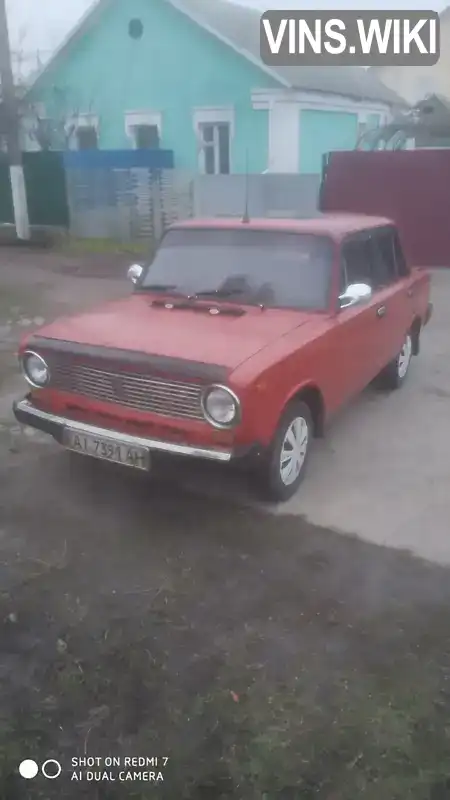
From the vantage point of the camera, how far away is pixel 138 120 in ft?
61.5

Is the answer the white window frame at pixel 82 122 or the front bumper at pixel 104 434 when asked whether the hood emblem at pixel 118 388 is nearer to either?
the front bumper at pixel 104 434

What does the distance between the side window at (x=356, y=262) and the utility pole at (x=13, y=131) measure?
36.7 feet

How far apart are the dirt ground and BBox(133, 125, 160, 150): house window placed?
16076 mm

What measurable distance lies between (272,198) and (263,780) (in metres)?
13.7

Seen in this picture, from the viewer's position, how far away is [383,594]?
135 inches

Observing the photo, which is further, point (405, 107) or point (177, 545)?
point (405, 107)

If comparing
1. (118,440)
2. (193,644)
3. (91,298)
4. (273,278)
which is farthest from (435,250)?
(193,644)

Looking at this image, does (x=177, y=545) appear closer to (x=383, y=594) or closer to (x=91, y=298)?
(x=383, y=594)

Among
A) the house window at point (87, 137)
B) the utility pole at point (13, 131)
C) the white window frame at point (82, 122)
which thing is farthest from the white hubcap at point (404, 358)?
the house window at point (87, 137)

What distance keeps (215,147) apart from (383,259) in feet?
44.7

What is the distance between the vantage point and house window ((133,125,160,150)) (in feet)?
61.7

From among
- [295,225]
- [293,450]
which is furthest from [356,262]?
Answer: [293,450]

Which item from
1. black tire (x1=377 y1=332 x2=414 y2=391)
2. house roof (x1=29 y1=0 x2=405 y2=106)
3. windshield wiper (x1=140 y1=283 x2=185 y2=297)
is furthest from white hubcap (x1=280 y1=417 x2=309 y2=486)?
house roof (x1=29 y1=0 x2=405 y2=106)

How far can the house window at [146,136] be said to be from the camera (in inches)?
740
